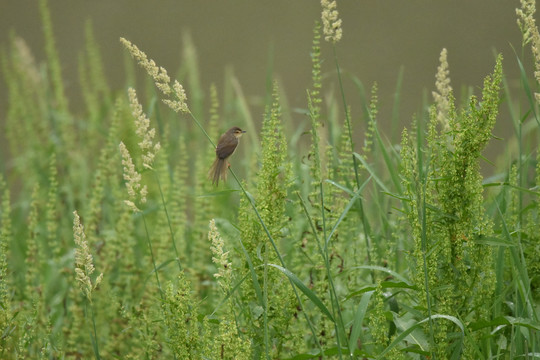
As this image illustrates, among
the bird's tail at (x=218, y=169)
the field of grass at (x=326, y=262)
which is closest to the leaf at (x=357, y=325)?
the field of grass at (x=326, y=262)

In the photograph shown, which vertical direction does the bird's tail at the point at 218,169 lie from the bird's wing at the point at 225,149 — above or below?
below

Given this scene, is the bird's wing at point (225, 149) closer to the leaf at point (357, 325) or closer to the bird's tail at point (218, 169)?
the bird's tail at point (218, 169)

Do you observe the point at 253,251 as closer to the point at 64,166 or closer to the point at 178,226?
the point at 178,226

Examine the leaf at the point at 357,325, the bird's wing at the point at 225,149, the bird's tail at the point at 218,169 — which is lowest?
the leaf at the point at 357,325

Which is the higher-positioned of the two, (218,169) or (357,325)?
(218,169)

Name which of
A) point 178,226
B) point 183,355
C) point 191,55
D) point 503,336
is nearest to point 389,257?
point 503,336

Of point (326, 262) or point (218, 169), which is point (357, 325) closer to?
point (326, 262)

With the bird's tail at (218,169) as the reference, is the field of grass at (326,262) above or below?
below

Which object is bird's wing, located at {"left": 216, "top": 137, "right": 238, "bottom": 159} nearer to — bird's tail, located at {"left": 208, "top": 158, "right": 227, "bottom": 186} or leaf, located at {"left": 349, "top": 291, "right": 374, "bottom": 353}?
bird's tail, located at {"left": 208, "top": 158, "right": 227, "bottom": 186}

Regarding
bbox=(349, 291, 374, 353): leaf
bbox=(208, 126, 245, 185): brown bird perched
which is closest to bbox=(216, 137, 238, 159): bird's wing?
bbox=(208, 126, 245, 185): brown bird perched

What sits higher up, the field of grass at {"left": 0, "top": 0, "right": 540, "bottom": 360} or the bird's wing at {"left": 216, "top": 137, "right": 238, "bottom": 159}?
the bird's wing at {"left": 216, "top": 137, "right": 238, "bottom": 159}

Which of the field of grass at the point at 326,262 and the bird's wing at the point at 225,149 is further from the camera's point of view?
the bird's wing at the point at 225,149

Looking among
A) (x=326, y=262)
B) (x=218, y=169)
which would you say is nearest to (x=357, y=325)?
(x=326, y=262)

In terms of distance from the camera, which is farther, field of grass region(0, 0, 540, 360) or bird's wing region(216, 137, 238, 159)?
bird's wing region(216, 137, 238, 159)
